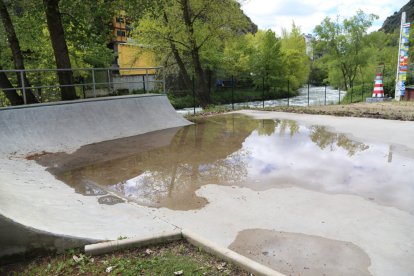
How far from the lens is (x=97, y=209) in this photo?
16.1 feet

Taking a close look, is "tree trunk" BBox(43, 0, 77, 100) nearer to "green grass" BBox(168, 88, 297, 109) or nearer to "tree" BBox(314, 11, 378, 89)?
"green grass" BBox(168, 88, 297, 109)

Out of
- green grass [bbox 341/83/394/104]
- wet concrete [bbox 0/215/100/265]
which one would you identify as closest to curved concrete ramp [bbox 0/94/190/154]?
wet concrete [bbox 0/215/100/265]

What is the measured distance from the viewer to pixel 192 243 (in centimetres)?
381

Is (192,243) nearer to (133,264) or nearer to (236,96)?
(133,264)

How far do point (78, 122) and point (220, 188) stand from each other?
5619 mm

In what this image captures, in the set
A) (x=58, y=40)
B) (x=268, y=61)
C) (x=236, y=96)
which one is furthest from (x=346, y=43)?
(x=58, y=40)

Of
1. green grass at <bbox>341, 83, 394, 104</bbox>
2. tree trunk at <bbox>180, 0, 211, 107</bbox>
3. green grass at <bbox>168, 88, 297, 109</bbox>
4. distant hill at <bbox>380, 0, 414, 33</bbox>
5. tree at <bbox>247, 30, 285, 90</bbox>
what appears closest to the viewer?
tree trunk at <bbox>180, 0, 211, 107</bbox>

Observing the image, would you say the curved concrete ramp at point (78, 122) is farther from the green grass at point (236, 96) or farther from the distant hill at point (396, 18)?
the distant hill at point (396, 18)

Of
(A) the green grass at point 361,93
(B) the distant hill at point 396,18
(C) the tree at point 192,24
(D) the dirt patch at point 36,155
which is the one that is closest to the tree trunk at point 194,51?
(C) the tree at point 192,24

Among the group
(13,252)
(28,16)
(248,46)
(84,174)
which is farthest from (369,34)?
(13,252)

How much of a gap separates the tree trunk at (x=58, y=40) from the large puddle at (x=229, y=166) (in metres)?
3.42

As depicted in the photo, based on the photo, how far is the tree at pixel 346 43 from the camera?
37.5m

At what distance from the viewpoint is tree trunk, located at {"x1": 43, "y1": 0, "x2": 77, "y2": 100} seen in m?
10.7

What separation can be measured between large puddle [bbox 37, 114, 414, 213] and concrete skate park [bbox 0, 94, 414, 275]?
3 centimetres
